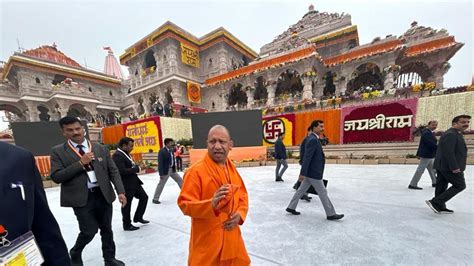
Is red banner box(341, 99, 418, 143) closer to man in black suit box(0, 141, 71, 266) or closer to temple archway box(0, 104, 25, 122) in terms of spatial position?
man in black suit box(0, 141, 71, 266)

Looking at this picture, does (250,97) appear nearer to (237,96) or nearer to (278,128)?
(237,96)

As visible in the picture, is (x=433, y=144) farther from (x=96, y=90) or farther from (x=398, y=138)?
(x=96, y=90)

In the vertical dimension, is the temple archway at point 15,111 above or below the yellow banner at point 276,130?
above

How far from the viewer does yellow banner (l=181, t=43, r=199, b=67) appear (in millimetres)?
24422

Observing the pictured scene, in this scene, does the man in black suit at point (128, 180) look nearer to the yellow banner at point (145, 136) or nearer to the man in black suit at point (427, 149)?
the man in black suit at point (427, 149)

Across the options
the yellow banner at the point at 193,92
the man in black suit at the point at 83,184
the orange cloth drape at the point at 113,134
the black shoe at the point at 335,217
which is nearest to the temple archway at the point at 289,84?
the yellow banner at the point at 193,92

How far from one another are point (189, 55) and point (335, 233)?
26.7 metres

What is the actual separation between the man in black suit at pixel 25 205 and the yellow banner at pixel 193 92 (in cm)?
2376

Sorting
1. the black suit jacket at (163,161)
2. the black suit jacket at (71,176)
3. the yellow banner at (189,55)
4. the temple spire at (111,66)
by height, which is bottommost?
the black suit jacket at (163,161)

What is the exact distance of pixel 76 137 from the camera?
7.09 ft

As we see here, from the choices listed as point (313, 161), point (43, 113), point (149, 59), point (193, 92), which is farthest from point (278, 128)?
point (43, 113)

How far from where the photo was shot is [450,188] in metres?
3.20

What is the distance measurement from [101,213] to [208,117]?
8.76m

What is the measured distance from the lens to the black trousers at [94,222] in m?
2.11
